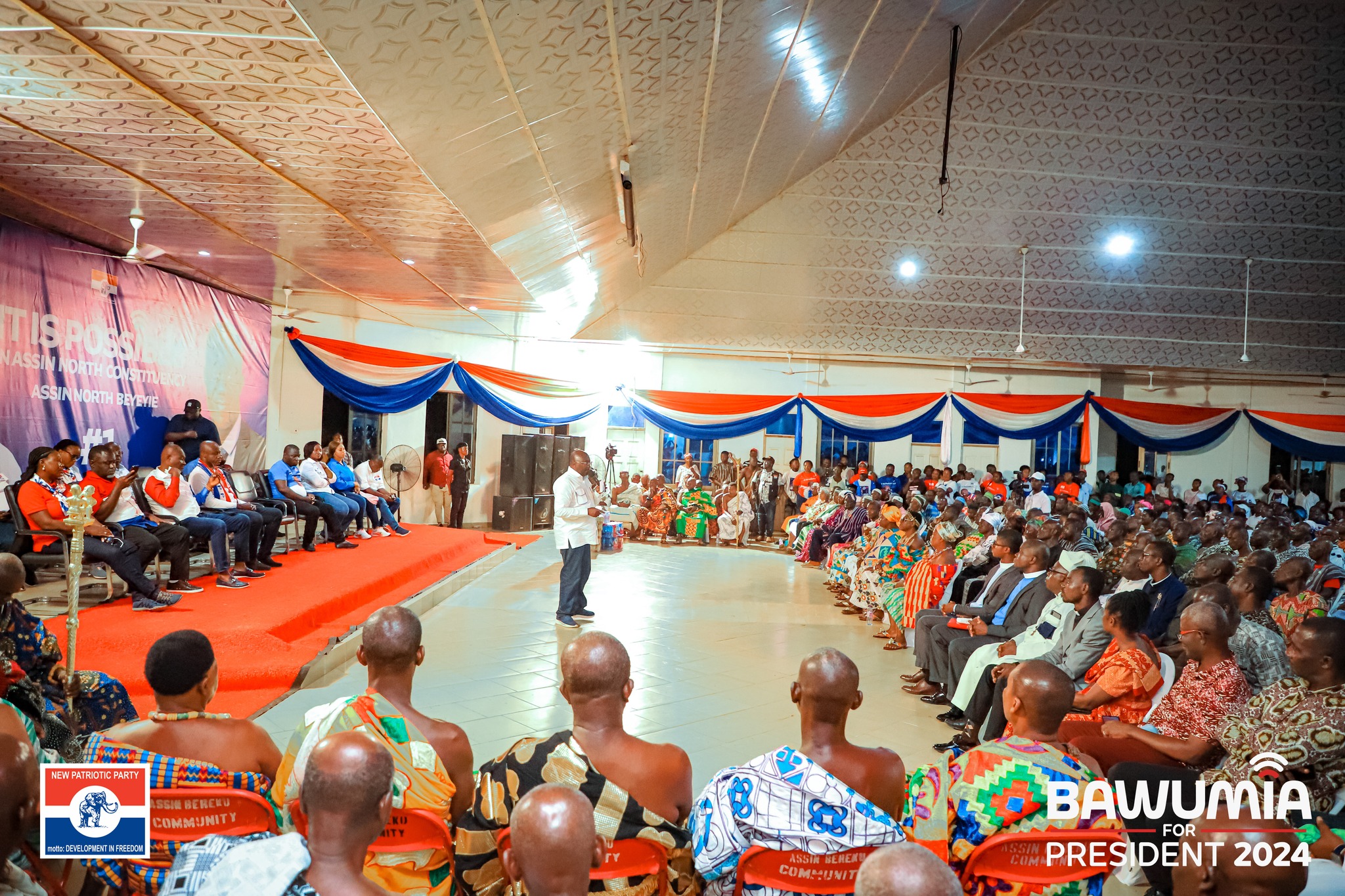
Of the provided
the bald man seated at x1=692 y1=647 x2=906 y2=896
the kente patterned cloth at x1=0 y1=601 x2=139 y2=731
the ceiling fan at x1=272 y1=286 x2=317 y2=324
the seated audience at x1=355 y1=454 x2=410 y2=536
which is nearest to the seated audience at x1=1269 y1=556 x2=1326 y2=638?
the bald man seated at x1=692 y1=647 x2=906 y2=896

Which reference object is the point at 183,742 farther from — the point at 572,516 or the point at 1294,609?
the point at 1294,609

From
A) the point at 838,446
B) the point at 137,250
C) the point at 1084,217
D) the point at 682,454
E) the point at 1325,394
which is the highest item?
the point at 1084,217

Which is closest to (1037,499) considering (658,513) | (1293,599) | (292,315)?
(658,513)

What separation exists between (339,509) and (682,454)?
6.91 m

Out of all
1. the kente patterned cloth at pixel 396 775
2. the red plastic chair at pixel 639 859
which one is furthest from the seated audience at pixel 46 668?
the red plastic chair at pixel 639 859

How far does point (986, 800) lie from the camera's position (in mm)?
1743

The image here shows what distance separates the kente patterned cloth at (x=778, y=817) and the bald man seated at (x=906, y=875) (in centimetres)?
55

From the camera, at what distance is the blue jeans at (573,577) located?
609 cm

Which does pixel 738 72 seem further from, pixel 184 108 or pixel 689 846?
pixel 689 846

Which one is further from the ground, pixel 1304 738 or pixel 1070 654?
pixel 1304 738

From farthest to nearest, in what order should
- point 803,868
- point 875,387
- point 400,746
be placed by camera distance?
point 875,387 → point 400,746 → point 803,868

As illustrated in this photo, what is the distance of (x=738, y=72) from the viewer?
16.2 ft

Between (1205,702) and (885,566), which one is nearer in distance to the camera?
(1205,702)

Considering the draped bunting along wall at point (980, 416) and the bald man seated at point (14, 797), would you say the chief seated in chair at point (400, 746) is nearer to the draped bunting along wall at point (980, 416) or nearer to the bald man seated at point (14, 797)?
the bald man seated at point (14, 797)
